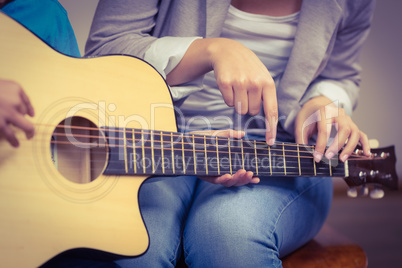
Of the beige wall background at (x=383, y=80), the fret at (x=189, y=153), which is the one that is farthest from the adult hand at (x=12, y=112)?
the beige wall background at (x=383, y=80)

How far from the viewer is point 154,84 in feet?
1.90

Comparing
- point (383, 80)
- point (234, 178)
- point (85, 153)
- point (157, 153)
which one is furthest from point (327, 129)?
point (383, 80)

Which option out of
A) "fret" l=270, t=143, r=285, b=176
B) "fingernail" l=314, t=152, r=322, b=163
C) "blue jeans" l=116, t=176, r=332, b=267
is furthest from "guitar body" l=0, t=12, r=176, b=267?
"fingernail" l=314, t=152, r=322, b=163

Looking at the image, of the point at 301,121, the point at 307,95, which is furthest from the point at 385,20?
the point at 301,121

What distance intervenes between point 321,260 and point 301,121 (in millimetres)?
326

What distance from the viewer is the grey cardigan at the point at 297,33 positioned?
2.43ft

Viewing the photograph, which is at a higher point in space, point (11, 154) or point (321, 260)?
point (11, 154)

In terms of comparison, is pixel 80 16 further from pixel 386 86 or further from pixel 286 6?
pixel 386 86

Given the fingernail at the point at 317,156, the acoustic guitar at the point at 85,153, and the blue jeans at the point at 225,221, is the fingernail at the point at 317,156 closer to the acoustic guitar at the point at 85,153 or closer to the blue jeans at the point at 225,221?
the blue jeans at the point at 225,221

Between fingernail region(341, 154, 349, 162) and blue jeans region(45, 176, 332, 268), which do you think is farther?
fingernail region(341, 154, 349, 162)

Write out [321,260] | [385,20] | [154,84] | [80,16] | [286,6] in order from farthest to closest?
[385,20], [80,16], [286,6], [321,260], [154,84]

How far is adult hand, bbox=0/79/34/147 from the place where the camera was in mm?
419

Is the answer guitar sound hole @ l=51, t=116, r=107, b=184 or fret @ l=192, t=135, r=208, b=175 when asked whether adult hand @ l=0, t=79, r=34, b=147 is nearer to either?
guitar sound hole @ l=51, t=116, r=107, b=184

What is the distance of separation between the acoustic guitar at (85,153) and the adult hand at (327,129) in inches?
9.2
